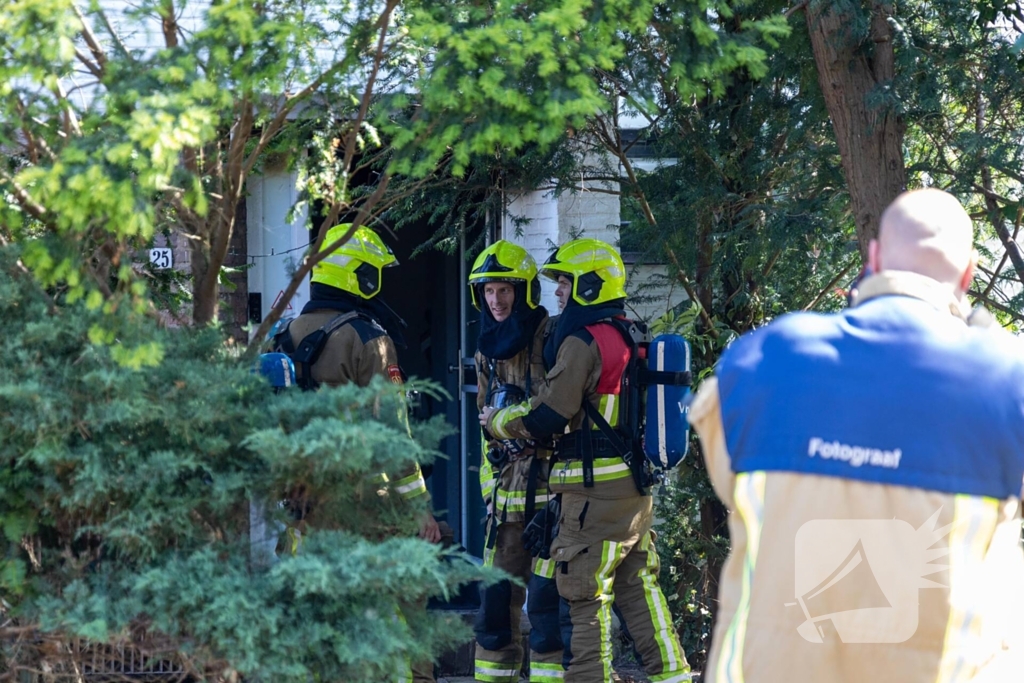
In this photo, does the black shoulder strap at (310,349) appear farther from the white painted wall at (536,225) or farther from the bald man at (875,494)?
the bald man at (875,494)

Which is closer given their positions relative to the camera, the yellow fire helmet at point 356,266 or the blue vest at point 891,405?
the blue vest at point 891,405

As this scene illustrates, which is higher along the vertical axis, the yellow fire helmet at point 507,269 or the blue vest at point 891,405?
the yellow fire helmet at point 507,269

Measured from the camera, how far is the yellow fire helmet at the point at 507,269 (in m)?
5.03

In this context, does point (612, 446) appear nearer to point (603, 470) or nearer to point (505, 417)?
point (603, 470)

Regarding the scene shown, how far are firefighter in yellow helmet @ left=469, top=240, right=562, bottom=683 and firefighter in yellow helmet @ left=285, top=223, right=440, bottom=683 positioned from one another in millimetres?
464

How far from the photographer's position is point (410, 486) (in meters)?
3.65

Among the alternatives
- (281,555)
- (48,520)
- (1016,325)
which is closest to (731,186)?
(1016,325)

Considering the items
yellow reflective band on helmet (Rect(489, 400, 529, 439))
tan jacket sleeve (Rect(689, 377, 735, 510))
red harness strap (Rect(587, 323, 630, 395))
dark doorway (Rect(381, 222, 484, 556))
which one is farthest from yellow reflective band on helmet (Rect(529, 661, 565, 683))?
tan jacket sleeve (Rect(689, 377, 735, 510))

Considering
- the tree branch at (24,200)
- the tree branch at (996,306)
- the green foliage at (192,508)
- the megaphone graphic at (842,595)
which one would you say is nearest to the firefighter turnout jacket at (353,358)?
the green foliage at (192,508)

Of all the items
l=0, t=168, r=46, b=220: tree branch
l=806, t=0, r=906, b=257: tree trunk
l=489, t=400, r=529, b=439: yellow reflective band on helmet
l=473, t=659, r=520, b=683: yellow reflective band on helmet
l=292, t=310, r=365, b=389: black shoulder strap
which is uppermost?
l=806, t=0, r=906, b=257: tree trunk

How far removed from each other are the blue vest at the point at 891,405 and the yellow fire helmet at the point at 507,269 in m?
2.81

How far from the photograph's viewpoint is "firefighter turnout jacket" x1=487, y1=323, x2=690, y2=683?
459 cm

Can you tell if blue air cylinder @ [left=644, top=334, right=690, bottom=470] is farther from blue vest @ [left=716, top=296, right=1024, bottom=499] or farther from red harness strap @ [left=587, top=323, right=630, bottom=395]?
blue vest @ [left=716, top=296, right=1024, bottom=499]

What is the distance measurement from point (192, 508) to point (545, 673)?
230 cm
